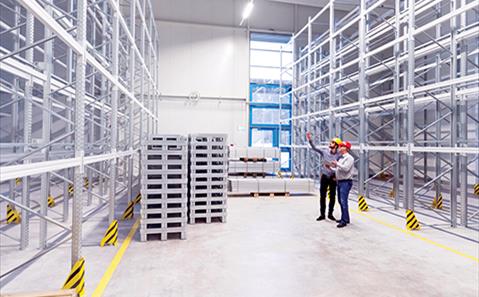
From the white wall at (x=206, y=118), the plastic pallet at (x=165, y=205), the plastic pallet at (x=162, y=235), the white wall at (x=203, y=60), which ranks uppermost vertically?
the white wall at (x=203, y=60)

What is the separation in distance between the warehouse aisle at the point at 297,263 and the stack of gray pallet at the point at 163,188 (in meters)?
0.35

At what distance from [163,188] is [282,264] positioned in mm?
2641

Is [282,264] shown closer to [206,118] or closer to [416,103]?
[416,103]

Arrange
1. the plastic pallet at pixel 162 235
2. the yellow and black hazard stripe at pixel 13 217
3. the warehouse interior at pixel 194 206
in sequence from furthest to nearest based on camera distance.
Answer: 1. the yellow and black hazard stripe at pixel 13 217
2. the plastic pallet at pixel 162 235
3. the warehouse interior at pixel 194 206

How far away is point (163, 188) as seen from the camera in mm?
6109

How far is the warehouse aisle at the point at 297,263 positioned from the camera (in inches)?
161

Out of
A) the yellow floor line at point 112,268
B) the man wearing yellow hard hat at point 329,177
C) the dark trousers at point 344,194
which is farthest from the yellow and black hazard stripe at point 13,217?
the dark trousers at point 344,194

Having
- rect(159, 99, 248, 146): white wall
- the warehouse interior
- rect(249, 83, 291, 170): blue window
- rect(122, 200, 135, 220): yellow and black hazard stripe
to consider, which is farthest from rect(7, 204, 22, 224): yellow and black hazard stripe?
rect(249, 83, 291, 170): blue window

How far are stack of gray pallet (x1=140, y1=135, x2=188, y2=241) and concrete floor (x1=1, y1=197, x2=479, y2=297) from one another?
33 centimetres

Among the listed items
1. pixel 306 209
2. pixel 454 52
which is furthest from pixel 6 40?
pixel 454 52

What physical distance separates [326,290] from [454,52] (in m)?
6.84

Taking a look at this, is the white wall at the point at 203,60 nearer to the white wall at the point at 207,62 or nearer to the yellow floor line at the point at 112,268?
the white wall at the point at 207,62

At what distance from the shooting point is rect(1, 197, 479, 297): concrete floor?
Answer: 13.4 ft

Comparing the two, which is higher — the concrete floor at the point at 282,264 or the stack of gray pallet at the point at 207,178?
the stack of gray pallet at the point at 207,178
